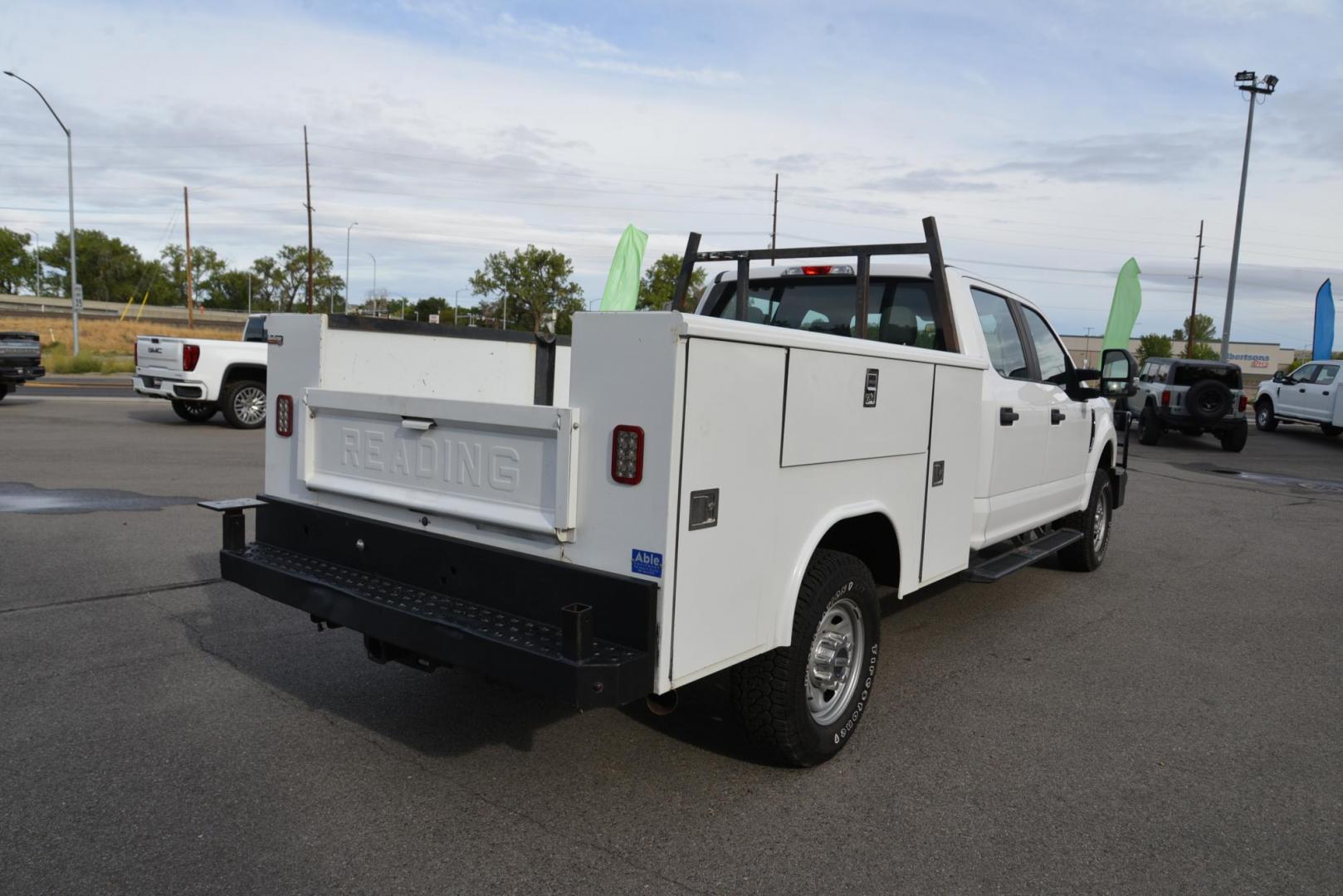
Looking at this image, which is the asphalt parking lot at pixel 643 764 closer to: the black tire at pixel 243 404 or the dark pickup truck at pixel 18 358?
the black tire at pixel 243 404

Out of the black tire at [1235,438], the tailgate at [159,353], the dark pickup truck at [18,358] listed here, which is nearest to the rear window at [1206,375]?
the black tire at [1235,438]

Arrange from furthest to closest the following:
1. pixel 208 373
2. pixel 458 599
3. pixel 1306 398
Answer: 1. pixel 1306 398
2. pixel 208 373
3. pixel 458 599

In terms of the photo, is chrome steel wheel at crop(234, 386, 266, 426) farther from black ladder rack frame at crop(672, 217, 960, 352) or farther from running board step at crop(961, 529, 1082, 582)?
running board step at crop(961, 529, 1082, 582)

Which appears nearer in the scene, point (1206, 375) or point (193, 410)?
point (193, 410)

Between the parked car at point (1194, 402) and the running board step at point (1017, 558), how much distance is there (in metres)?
13.5

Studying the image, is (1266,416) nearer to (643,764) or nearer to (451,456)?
(643,764)

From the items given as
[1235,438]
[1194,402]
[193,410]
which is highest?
[1194,402]

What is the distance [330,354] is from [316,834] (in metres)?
1.82

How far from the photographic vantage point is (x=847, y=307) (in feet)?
17.7

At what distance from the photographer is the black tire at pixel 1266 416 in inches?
959

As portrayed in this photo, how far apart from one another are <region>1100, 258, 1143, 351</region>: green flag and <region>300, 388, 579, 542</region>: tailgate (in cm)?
2476

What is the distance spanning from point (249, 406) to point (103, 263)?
102449 mm

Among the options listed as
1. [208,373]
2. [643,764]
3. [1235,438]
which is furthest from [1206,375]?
[643,764]

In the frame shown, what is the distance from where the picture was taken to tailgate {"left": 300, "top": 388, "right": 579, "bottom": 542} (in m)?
3.16
